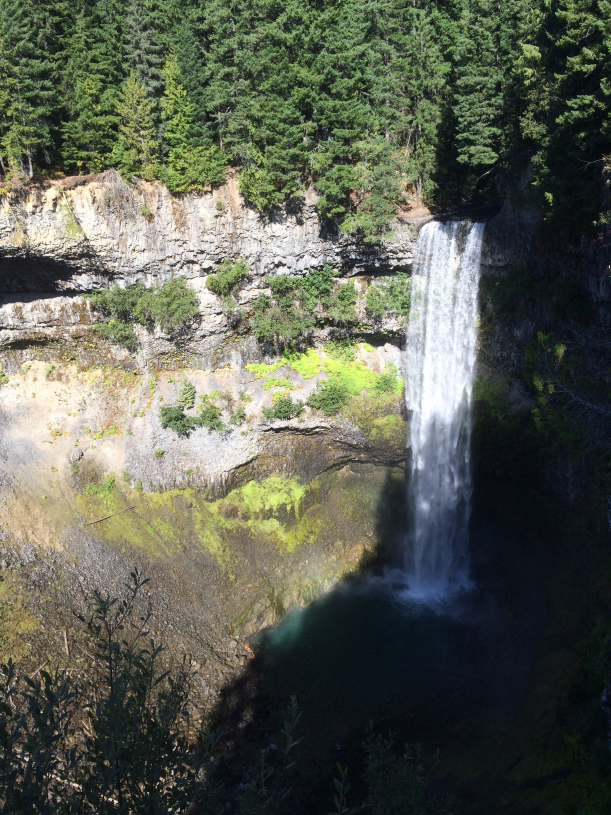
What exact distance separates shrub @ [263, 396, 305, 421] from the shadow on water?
7105 millimetres

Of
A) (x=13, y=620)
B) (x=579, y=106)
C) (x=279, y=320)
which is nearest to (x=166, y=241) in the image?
(x=279, y=320)

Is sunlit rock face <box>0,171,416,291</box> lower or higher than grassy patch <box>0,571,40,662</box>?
higher

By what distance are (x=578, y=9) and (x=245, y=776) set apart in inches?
940

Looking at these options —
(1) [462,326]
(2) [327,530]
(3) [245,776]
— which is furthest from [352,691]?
(1) [462,326]

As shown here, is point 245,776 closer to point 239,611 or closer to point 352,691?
point 352,691

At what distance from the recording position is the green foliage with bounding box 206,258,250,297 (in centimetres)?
2559

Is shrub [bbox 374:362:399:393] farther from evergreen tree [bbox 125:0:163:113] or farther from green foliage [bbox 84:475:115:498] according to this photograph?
evergreen tree [bbox 125:0:163:113]

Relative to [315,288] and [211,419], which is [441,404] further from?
[211,419]

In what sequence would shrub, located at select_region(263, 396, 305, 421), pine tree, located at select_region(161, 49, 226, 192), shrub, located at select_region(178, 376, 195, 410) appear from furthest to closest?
1. shrub, located at select_region(178, 376, 195, 410)
2. shrub, located at select_region(263, 396, 305, 421)
3. pine tree, located at select_region(161, 49, 226, 192)

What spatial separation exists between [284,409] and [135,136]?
13.2m

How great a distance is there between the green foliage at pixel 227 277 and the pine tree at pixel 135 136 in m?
4.84

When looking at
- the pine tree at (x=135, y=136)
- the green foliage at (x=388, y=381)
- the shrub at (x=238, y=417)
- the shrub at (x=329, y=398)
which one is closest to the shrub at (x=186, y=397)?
the shrub at (x=238, y=417)

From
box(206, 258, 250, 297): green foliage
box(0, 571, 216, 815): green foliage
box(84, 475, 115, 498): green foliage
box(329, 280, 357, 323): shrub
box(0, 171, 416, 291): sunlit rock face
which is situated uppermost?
box(0, 171, 416, 291): sunlit rock face

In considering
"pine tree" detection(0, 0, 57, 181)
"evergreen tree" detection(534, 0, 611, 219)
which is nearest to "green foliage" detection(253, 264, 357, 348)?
"evergreen tree" detection(534, 0, 611, 219)
